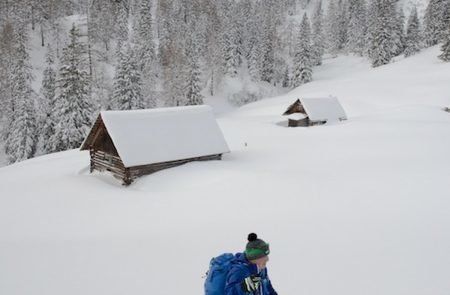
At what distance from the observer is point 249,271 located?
4.21 metres

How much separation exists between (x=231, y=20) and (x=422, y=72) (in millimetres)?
39720

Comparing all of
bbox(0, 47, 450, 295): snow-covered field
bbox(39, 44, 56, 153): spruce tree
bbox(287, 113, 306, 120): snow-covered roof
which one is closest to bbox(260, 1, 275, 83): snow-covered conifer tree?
bbox(287, 113, 306, 120): snow-covered roof

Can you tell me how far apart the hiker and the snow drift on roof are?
16.2 meters

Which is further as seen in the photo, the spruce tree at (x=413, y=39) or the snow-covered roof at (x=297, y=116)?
the spruce tree at (x=413, y=39)

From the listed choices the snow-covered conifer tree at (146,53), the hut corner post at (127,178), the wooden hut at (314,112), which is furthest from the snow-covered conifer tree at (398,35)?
the hut corner post at (127,178)

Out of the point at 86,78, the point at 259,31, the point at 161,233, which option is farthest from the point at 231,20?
the point at 161,233

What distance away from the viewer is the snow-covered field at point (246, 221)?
8805 mm

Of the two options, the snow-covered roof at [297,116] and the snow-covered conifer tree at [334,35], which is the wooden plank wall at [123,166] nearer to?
the snow-covered roof at [297,116]

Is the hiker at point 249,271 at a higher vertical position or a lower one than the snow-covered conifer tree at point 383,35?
lower

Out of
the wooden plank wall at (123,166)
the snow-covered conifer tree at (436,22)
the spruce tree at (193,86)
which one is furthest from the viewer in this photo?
the snow-covered conifer tree at (436,22)

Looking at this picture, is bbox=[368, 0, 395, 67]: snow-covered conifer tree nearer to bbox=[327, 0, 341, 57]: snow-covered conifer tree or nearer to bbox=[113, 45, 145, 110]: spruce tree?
bbox=[327, 0, 341, 57]: snow-covered conifer tree

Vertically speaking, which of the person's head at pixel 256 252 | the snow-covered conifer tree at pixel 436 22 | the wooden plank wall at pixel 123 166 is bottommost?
the wooden plank wall at pixel 123 166

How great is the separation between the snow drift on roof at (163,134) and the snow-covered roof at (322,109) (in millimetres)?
20642

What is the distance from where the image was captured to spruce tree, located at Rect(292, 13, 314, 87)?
7250cm
